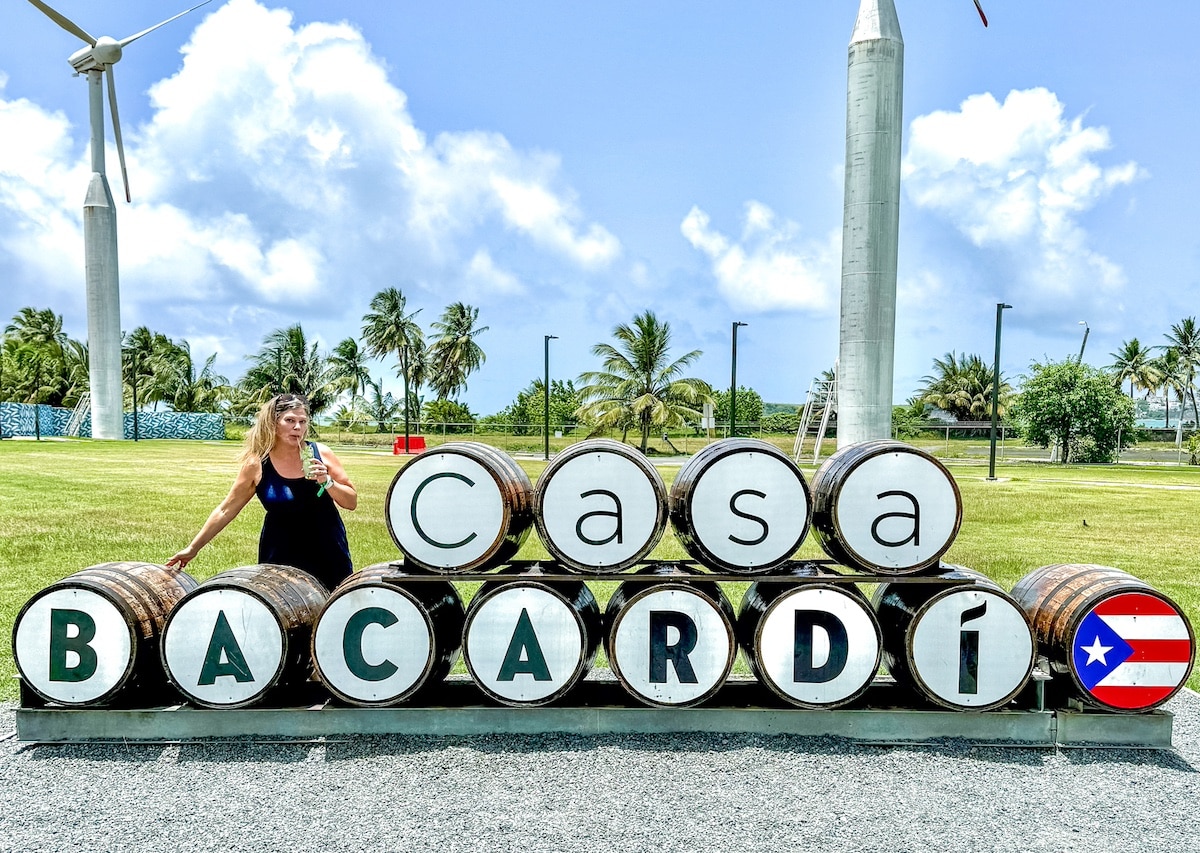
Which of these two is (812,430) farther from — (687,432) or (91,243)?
A: (91,243)

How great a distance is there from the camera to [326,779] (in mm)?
3867

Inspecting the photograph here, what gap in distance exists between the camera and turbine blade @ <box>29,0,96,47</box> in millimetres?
30453

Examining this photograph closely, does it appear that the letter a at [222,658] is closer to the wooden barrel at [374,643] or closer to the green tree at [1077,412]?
the wooden barrel at [374,643]

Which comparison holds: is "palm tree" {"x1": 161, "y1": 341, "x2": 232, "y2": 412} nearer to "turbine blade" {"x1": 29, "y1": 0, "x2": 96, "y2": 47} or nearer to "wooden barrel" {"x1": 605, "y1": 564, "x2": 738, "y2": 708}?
"turbine blade" {"x1": 29, "y1": 0, "x2": 96, "y2": 47}

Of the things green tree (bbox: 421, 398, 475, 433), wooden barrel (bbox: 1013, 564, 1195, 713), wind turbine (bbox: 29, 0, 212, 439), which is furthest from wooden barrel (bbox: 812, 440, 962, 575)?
green tree (bbox: 421, 398, 475, 433)

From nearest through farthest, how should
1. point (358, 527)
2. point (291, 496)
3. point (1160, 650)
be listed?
1. point (1160, 650)
2. point (291, 496)
3. point (358, 527)

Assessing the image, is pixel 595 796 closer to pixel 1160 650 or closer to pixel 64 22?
pixel 1160 650

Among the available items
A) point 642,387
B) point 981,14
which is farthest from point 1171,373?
point 981,14

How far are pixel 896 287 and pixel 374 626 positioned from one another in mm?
11656

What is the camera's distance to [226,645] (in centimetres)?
426

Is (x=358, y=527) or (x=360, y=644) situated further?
(x=358, y=527)

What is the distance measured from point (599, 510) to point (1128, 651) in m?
2.76

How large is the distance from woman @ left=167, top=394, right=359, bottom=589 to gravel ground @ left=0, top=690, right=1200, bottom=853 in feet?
3.61

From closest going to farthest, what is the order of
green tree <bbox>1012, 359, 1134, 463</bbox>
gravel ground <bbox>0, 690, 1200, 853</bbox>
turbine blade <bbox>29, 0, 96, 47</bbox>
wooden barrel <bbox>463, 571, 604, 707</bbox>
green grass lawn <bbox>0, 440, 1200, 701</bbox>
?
1. gravel ground <bbox>0, 690, 1200, 853</bbox>
2. wooden barrel <bbox>463, 571, 604, 707</bbox>
3. green grass lawn <bbox>0, 440, 1200, 701</bbox>
4. turbine blade <bbox>29, 0, 96, 47</bbox>
5. green tree <bbox>1012, 359, 1134, 463</bbox>
